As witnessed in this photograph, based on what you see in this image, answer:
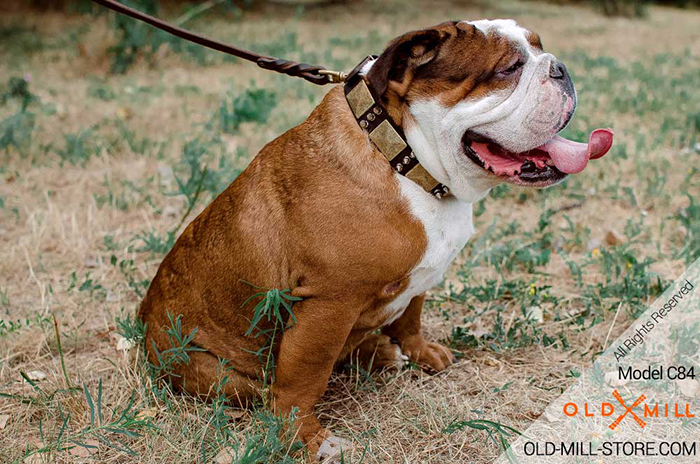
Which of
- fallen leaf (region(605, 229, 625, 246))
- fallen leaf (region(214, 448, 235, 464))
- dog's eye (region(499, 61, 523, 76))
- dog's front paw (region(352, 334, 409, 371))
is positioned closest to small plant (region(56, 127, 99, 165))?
dog's front paw (region(352, 334, 409, 371))

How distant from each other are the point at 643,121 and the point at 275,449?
5.00 meters

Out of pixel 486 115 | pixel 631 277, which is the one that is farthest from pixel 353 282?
pixel 631 277

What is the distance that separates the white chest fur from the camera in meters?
2.24

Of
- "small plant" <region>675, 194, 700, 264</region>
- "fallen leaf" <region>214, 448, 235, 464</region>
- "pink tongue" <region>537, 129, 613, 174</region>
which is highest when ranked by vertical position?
"pink tongue" <region>537, 129, 613, 174</region>

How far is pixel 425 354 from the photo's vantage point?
2.90 metres

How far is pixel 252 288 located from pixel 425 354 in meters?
0.87

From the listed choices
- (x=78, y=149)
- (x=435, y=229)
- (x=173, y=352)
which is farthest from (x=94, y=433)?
(x=78, y=149)

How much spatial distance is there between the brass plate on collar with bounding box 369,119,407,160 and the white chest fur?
83 millimetres

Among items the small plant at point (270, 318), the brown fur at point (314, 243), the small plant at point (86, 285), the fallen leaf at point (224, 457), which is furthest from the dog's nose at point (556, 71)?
the small plant at point (86, 285)

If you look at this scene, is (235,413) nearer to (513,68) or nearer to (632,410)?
(632,410)

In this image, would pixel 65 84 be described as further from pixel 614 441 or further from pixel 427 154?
pixel 614 441

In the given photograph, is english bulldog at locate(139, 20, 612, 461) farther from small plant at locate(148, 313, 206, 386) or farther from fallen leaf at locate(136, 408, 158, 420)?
fallen leaf at locate(136, 408, 158, 420)

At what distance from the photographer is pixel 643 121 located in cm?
599

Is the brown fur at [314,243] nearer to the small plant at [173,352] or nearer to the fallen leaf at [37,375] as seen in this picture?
the small plant at [173,352]
